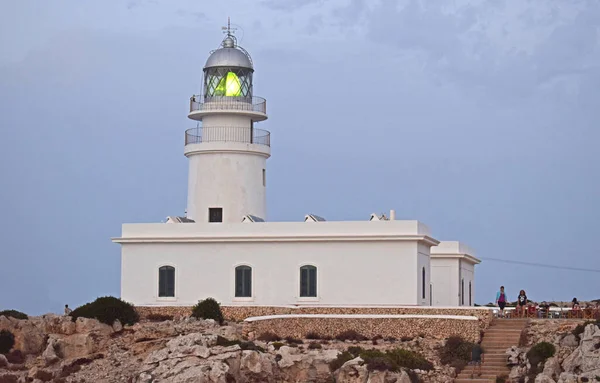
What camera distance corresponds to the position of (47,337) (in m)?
38.6

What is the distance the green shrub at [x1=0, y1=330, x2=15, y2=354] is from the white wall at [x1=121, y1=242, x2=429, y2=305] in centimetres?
435

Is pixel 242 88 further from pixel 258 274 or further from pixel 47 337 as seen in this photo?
pixel 47 337

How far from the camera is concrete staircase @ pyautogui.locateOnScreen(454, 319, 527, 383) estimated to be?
33.9 m

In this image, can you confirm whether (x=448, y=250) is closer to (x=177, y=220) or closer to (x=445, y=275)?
(x=445, y=275)

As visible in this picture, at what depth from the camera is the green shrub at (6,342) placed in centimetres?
3844

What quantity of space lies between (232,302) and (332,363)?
23.1 feet

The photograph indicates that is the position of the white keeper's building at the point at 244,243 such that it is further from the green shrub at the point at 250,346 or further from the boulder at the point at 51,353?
the green shrub at the point at 250,346

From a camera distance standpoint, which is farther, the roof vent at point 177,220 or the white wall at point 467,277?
the white wall at point 467,277

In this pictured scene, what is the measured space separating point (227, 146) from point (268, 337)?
780 centimetres

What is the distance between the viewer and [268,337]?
3691 cm

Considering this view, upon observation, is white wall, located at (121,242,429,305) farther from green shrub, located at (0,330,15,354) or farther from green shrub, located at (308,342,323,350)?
green shrub, located at (0,330,15,354)

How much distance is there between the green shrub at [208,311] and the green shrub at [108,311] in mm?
1860

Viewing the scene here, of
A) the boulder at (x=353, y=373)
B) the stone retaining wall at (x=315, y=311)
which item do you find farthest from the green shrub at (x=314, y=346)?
the stone retaining wall at (x=315, y=311)

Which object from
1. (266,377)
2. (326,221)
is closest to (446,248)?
(326,221)
